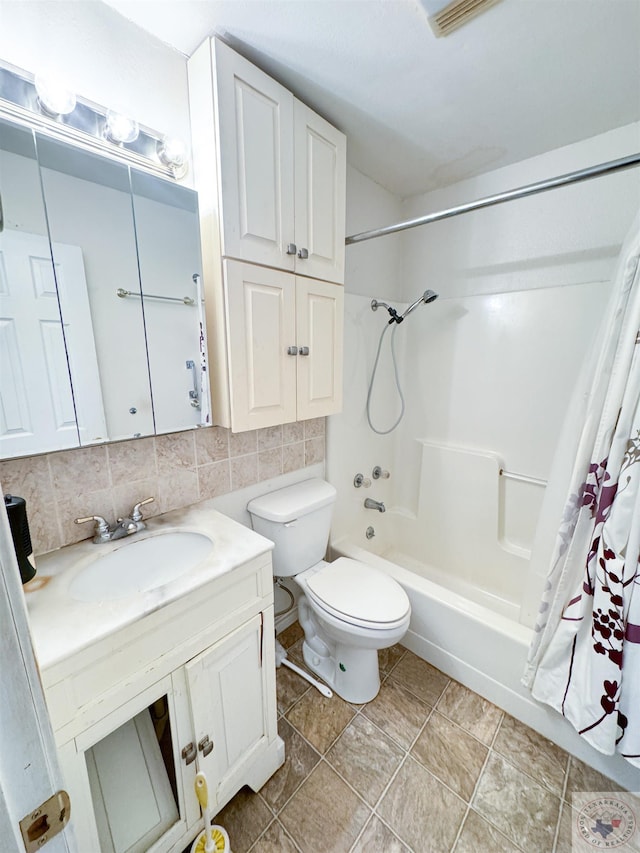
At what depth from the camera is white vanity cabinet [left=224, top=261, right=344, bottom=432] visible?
1163 millimetres

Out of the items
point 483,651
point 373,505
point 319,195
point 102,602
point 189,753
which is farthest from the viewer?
point 373,505

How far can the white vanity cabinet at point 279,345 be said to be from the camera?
1.16 m

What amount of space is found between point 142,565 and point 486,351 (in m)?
1.83

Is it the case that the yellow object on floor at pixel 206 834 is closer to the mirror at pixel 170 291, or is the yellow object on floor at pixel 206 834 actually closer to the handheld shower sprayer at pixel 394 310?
the mirror at pixel 170 291

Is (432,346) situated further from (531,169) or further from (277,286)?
(277,286)

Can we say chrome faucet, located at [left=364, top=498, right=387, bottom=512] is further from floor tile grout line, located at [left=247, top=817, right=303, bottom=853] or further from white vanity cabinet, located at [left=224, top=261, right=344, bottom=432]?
floor tile grout line, located at [left=247, top=817, right=303, bottom=853]

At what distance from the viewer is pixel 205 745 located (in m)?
0.93

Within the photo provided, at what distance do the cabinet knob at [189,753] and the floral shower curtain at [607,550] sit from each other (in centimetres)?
120

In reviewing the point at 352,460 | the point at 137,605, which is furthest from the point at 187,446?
the point at 352,460

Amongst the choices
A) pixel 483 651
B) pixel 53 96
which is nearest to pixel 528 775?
pixel 483 651

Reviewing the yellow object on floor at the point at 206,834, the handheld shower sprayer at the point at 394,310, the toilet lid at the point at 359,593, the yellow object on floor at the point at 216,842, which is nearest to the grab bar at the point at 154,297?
the handheld shower sprayer at the point at 394,310

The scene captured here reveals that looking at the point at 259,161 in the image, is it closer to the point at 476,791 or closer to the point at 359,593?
the point at 359,593

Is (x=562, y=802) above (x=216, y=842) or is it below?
below

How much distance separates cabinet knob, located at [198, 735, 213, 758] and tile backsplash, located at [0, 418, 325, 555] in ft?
2.15
